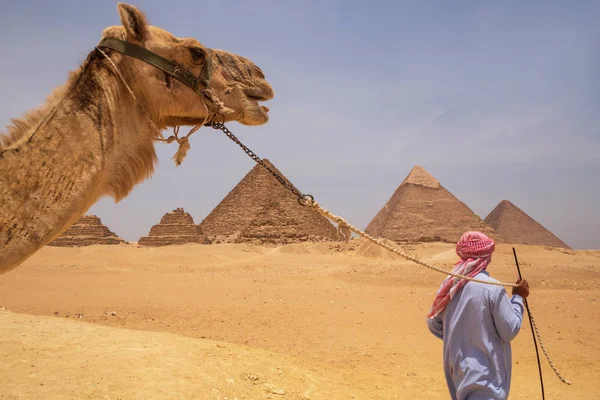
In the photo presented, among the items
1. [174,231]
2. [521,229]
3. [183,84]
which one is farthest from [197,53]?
[521,229]

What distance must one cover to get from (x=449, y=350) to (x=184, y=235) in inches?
1915

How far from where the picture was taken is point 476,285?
2.68 metres

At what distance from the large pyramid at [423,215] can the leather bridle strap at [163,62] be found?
7215 centimetres

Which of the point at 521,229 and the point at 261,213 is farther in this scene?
the point at 521,229

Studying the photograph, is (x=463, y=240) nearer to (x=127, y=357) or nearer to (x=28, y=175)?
(x=28, y=175)

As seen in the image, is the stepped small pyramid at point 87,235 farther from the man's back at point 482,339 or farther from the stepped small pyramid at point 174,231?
the man's back at point 482,339

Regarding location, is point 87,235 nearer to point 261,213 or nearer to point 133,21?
point 261,213

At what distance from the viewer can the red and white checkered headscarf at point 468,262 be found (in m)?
2.75

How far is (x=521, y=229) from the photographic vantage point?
269ft

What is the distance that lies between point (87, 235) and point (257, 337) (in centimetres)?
4406

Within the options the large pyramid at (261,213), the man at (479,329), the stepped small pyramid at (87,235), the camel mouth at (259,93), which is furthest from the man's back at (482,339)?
the stepped small pyramid at (87,235)

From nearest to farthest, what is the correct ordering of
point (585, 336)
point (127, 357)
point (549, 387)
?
point (127, 357)
point (549, 387)
point (585, 336)

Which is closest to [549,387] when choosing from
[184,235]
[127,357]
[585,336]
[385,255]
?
[585,336]

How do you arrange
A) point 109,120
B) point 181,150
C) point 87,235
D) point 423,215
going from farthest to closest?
point 423,215, point 87,235, point 181,150, point 109,120
